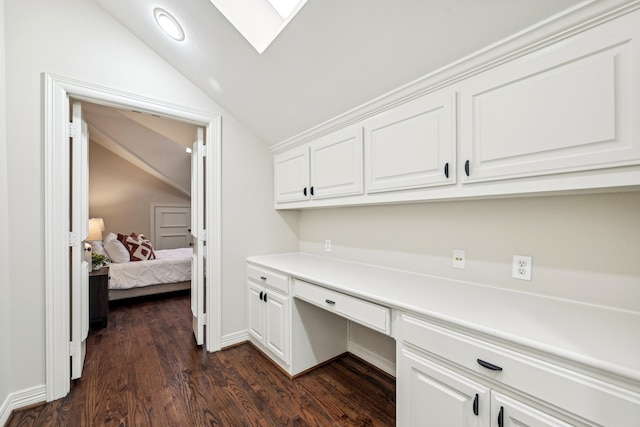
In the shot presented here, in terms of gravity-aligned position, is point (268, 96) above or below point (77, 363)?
above

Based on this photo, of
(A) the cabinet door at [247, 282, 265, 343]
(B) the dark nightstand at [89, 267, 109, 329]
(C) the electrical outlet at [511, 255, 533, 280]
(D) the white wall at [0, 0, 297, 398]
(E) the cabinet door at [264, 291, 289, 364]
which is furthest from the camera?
(B) the dark nightstand at [89, 267, 109, 329]

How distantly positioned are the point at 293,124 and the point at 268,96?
0.30m

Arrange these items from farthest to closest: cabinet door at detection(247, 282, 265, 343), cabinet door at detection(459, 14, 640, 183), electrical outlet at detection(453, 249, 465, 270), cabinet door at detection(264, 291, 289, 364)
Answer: cabinet door at detection(247, 282, 265, 343) < cabinet door at detection(264, 291, 289, 364) < electrical outlet at detection(453, 249, 465, 270) < cabinet door at detection(459, 14, 640, 183)

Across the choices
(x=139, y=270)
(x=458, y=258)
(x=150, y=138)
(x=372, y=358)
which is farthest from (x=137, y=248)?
(x=458, y=258)

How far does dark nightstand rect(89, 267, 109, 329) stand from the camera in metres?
2.92

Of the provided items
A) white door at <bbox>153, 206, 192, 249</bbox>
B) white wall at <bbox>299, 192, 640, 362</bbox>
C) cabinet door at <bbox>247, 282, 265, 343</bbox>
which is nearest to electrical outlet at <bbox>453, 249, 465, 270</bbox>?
white wall at <bbox>299, 192, 640, 362</bbox>

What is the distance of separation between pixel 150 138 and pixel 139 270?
212 centimetres

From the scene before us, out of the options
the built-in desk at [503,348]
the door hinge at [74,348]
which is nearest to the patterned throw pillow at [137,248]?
the door hinge at [74,348]

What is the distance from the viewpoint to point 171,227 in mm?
6512

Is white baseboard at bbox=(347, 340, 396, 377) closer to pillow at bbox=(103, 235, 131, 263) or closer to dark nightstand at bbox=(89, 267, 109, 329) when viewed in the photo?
dark nightstand at bbox=(89, 267, 109, 329)

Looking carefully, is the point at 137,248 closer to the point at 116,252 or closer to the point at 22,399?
the point at 116,252

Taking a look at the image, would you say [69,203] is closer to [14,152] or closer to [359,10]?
[14,152]

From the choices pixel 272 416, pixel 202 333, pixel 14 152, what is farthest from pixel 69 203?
pixel 272 416

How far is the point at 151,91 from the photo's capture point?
221cm
